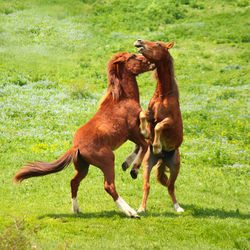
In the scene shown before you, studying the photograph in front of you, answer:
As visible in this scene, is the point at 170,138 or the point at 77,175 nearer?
the point at 77,175

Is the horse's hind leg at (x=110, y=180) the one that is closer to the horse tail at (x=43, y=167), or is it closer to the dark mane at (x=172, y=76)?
the horse tail at (x=43, y=167)

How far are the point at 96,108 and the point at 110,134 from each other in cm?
1103

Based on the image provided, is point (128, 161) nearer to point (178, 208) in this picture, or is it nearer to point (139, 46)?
point (178, 208)

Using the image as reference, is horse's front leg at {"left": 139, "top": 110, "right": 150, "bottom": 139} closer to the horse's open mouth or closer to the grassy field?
the horse's open mouth

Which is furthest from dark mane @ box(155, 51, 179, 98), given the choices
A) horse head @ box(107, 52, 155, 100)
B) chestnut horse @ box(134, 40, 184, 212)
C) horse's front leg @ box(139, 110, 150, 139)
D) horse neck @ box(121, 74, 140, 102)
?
horse's front leg @ box(139, 110, 150, 139)

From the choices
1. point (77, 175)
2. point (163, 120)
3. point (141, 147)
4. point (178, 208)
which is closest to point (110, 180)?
point (77, 175)

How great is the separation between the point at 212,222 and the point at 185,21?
26.3 meters

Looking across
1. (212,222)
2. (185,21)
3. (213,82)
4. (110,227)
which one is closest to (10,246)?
(110,227)

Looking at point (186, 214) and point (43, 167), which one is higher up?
point (43, 167)

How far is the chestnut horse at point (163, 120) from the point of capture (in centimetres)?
903

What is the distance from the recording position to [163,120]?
30.0 ft

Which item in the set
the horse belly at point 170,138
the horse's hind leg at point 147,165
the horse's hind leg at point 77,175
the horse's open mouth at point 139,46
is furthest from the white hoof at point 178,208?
the horse's open mouth at point 139,46

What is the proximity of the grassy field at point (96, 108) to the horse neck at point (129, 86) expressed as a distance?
7.82ft

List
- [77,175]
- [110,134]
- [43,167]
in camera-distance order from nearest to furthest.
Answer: [43,167], [110,134], [77,175]
